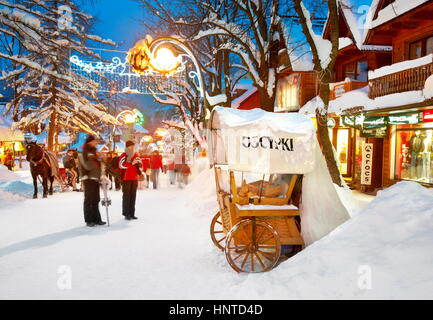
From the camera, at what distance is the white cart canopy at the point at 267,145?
17.2 ft

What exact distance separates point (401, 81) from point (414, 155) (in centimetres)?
326

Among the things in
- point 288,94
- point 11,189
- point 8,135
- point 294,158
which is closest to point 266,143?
point 294,158

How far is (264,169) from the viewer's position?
522 centimetres

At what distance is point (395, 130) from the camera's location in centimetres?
1544

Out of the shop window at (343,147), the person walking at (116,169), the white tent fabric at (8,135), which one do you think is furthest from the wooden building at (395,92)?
the white tent fabric at (8,135)

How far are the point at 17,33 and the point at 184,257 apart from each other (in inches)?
405

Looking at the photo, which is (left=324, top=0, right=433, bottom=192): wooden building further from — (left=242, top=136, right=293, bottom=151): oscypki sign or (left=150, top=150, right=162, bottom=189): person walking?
(left=150, top=150, right=162, bottom=189): person walking

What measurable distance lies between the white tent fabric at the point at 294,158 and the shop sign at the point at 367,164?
36.6 feet

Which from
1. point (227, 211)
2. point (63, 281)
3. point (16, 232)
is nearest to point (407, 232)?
point (227, 211)

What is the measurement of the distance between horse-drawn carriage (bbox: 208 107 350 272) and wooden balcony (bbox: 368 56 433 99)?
966 cm

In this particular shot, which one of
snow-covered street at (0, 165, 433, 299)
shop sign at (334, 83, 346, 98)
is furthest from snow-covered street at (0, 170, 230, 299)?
shop sign at (334, 83, 346, 98)

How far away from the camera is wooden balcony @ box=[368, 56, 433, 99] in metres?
12.6

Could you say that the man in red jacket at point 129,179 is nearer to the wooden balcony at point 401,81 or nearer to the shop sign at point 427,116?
the shop sign at point 427,116
